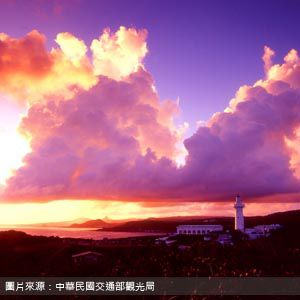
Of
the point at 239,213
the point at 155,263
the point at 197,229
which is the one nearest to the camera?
the point at 155,263

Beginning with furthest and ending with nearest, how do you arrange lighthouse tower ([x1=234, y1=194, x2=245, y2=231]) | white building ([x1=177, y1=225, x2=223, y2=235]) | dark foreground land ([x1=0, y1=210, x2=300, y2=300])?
white building ([x1=177, y1=225, x2=223, y2=235])
lighthouse tower ([x1=234, y1=194, x2=245, y2=231])
dark foreground land ([x1=0, y1=210, x2=300, y2=300])

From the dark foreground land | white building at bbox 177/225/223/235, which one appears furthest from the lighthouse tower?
the dark foreground land

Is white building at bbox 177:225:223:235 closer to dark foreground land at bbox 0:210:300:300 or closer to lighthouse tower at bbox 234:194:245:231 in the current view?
lighthouse tower at bbox 234:194:245:231

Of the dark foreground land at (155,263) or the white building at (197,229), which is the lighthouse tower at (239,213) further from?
the dark foreground land at (155,263)

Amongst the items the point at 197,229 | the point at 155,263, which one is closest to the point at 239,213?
the point at 197,229

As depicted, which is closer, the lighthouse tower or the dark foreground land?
the dark foreground land

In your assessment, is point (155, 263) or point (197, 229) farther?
point (197, 229)


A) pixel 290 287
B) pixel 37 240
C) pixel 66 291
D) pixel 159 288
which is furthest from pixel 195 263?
pixel 37 240

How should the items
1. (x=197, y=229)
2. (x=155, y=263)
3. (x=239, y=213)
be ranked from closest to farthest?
(x=155, y=263)
(x=239, y=213)
(x=197, y=229)

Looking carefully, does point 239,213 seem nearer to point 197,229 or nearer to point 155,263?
point 197,229

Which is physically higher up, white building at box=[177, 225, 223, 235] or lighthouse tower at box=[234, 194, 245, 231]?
lighthouse tower at box=[234, 194, 245, 231]

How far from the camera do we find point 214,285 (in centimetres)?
1151

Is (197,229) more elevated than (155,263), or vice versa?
(155,263)

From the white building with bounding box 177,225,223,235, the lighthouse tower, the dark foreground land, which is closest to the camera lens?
the dark foreground land
